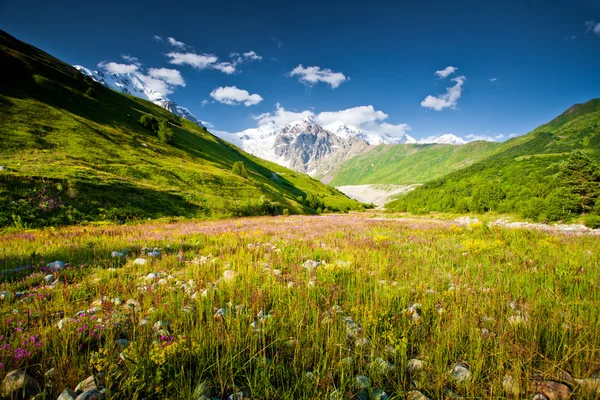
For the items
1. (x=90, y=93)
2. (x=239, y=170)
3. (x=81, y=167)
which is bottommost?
(x=81, y=167)

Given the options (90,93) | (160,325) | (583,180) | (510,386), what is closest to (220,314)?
(160,325)

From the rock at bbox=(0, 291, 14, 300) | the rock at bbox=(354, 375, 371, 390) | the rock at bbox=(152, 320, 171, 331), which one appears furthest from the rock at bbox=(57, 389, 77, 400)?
the rock at bbox=(0, 291, 14, 300)

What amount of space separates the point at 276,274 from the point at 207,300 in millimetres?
1914

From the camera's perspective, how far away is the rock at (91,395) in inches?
83.2

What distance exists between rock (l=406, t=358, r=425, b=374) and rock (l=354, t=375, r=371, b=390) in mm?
624

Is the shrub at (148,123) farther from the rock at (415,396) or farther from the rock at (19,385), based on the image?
the rock at (415,396)

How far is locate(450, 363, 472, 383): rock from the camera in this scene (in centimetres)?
262

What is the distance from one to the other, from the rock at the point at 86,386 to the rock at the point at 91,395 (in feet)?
0.18

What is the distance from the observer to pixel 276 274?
19.0 ft

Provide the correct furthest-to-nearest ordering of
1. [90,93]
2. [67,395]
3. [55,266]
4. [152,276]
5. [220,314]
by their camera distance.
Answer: [90,93] < [55,266] < [152,276] < [220,314] < [67,395]

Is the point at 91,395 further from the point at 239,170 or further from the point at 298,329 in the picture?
the point at 239,170

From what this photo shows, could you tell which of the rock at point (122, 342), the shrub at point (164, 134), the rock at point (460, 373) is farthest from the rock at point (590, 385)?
the shrub at point (164, 134)

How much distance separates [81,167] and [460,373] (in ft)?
132

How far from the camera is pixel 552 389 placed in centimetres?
235
